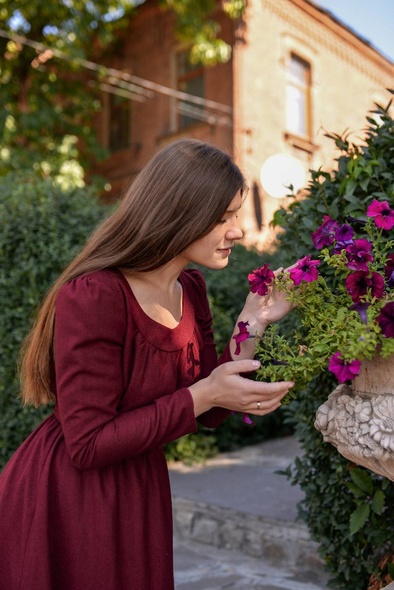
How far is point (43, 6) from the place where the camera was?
10.2 metres

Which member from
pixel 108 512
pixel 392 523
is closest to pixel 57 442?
pixel 108 512

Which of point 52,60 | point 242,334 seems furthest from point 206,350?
point 52,60

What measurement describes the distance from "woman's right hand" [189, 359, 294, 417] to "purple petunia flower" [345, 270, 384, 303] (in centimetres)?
26

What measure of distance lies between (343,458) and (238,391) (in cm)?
110

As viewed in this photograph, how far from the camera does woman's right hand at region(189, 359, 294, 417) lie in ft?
4.46

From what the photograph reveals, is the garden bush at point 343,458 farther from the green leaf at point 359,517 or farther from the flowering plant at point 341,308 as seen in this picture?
the flowering plant at point 341,308

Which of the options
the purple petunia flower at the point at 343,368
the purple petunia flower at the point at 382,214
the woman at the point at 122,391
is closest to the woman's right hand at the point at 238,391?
the woman at the point at 122,391

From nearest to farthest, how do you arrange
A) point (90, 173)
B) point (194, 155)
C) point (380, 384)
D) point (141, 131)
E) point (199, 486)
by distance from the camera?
point (380, 384) → point (194, 155) → point (199, 486) → point (141, 131) → point (90, 173)

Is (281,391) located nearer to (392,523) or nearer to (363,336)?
(363,336)

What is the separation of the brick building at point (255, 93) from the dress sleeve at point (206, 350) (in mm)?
8875

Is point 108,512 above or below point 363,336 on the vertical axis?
below

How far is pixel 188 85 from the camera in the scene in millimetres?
12445

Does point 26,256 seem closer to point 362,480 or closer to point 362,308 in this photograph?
point 362,480

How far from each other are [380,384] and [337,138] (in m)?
1.19
